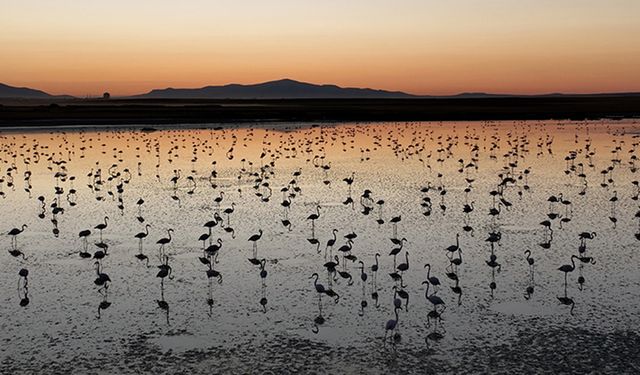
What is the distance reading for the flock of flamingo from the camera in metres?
13.9

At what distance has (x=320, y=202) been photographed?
23906mm

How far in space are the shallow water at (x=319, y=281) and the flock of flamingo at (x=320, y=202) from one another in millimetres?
127

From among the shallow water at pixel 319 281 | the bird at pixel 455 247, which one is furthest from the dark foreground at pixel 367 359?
the bird at pixel 455 247

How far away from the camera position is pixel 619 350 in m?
10.3

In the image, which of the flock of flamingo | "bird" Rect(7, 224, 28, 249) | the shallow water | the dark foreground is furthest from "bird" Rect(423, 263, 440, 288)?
"bird" Rect(7, 224, 28, 249)

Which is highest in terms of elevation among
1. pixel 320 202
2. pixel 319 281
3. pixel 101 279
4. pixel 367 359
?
pixel 101 279

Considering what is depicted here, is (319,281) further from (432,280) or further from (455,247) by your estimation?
(455,247)

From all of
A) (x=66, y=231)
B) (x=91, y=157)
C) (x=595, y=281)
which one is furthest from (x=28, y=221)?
(x=91, y=157)

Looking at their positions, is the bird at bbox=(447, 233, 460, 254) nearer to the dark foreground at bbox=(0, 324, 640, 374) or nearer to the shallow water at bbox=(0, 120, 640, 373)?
the shallow water at bbox=(0, 120, 640, 373)

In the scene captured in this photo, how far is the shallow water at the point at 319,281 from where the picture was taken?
10.3 meters

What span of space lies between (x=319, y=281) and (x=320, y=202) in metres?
9.86

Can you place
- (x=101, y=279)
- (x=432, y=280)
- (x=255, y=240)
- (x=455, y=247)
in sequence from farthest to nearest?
(x=255, y=240) < (x=455, y=247) < (x=101, y=279) < (x=432, y=280)

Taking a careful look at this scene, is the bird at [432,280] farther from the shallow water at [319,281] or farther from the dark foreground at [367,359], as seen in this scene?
the dark foreground at [367,359]

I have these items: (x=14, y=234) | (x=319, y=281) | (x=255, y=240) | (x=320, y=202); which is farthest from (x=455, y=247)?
(x=14, y=234)
